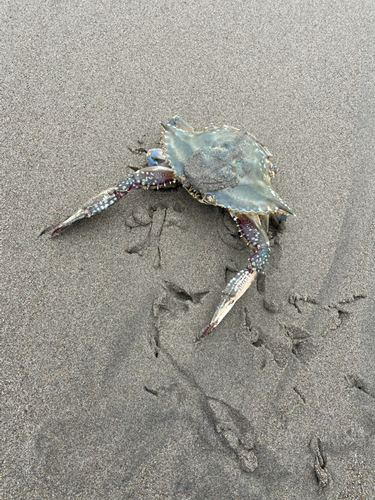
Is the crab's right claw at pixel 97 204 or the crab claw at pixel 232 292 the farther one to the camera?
the crab's right claw at pixel 97 204

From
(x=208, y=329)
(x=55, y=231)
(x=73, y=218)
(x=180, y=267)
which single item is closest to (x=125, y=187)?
(x=73, y=218)

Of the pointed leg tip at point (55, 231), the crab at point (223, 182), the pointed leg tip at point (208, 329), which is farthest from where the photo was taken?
the pointed leg tip at point (55, 231)

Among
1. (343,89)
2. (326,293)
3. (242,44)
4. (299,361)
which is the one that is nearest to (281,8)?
(242,44)

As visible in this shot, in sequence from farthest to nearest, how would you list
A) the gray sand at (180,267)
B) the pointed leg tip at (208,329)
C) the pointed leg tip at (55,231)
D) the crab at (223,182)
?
the pointed leg tip at (55,231)
the crab at (223,182)
the pointed leg tip at (208,329)
the gray sand at (180,267)

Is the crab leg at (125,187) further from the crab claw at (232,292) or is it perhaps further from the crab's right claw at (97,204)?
the crab claw at (232,292)

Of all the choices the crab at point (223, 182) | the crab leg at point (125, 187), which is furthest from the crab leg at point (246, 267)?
the crab leg at point (125, 187)

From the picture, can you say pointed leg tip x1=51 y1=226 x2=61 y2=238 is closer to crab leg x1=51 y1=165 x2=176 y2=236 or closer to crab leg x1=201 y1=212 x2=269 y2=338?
crab leg x1=51 y1=165 x2=176 y2=236

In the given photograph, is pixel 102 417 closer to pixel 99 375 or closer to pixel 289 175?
pixel 99 375
